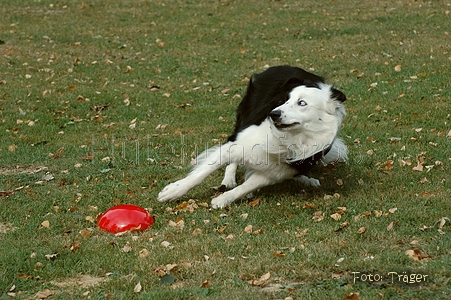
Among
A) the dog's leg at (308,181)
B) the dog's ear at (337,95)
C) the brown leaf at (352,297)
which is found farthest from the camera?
the dog's leg at (308,181)

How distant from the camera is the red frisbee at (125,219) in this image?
626cm

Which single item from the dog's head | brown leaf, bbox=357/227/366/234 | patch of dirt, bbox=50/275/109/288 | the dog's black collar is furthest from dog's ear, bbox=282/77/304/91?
patch of dirt, bbox=50/275/109/288

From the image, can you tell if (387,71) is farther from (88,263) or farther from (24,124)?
(88,263)

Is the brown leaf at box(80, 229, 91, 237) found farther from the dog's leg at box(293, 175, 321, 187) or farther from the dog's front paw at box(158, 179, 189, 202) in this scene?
the dog's leg at box(293, 175, 321, 187)

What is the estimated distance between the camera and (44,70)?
1469cm

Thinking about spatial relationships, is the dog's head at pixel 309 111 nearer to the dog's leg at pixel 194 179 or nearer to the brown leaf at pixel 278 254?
the dog's leg at pixel 194 179

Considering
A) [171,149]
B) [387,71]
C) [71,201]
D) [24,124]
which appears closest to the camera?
[71,201]

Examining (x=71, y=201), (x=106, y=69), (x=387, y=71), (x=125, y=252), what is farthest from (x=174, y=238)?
(x=106, y=69)

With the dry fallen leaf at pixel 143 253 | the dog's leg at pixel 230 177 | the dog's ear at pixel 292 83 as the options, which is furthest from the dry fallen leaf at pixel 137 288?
the dog's ear at pixel 292 83

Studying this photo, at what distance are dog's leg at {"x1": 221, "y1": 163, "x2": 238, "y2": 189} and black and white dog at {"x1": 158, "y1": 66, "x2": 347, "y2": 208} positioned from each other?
0.17m

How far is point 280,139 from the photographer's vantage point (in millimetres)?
6645

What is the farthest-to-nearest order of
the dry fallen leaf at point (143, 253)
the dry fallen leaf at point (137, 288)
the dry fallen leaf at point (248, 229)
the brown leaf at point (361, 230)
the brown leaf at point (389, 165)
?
the brown leaf at point (389, 165)
the dry fallen leaf at point (248, 229)
the brown leaf at point (361, 230)
the dry fallen leaf at point (143, 253)
the dry fallen leaf at point (137, 288)

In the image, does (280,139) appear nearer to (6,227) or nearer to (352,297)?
(352,297)

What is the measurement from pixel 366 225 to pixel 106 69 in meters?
9.69
